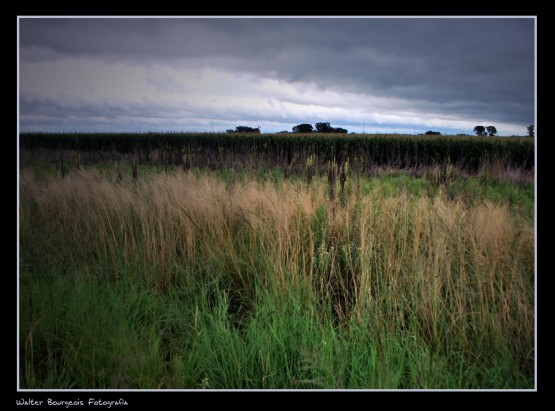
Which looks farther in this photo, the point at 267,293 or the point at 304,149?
the point at 304,149

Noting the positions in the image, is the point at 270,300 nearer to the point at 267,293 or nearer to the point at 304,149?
the point at 267,293

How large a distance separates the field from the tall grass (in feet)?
0.05

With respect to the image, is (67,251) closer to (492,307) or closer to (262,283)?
(262,283)

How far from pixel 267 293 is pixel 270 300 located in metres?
0.05

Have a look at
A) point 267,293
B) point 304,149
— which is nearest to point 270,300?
point 267,293

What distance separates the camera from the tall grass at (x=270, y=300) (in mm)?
2018

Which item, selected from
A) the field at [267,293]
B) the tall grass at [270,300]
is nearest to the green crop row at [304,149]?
the field at [267,293]

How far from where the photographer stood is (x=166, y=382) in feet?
6.44

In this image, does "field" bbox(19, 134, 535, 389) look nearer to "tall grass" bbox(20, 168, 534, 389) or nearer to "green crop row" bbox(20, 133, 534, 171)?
"tall grass" bbox(20, 168, 534, 389)

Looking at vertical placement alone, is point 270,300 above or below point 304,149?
below

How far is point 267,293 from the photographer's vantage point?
2.48 meters

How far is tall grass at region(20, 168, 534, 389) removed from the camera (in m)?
2.02

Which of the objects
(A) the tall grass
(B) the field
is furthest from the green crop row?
(A) the tall grass
